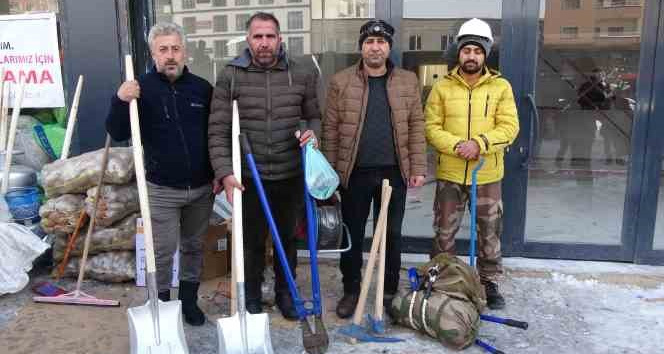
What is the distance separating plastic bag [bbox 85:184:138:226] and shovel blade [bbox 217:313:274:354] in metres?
1.49

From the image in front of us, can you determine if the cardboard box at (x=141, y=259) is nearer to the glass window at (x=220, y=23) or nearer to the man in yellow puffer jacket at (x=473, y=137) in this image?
the glass window at (x=220, y=23)

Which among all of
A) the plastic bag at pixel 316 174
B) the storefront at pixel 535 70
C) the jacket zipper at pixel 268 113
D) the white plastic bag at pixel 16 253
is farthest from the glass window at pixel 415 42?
the white plastic bag at pixel 16 253

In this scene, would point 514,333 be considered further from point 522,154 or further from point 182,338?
point 182,338

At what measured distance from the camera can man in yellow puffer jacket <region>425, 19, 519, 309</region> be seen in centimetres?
341

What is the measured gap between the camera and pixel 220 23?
4.62 m

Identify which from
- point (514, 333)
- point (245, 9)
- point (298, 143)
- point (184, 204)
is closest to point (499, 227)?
point (514, 333)

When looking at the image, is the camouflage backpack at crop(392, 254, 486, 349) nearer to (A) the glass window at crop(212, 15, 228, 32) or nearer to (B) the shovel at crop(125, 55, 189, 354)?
(B) the shovel at crop(125, 55, 189, 354)

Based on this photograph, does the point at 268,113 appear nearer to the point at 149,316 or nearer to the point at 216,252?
the point at 149,316

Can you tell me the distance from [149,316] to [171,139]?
3.08 feet

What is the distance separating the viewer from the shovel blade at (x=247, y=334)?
2.78 meters

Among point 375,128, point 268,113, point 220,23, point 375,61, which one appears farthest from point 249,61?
point 220,23

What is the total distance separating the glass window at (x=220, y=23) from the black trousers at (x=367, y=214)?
75.2 inches

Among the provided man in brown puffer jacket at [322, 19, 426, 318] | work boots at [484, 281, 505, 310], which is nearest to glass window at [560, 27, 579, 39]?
man in brown puffer jacket at [322, 19, 426, 318]

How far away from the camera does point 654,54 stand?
4.09 m
